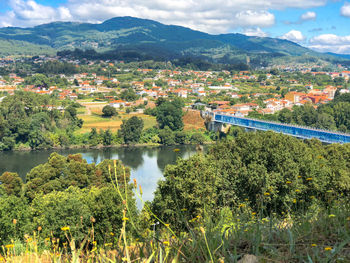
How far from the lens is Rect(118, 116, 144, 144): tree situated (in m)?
21.1

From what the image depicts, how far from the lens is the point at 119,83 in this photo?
1746 inches

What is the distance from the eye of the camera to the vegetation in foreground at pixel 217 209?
126cm

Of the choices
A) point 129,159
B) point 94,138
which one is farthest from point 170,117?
point 129,159

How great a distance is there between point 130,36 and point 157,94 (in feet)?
350

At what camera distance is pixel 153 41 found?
130 m

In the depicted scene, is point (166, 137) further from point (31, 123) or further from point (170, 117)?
point (31, 123)

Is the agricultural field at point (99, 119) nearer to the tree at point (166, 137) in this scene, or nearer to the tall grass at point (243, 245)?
the tree at point (166, 137)

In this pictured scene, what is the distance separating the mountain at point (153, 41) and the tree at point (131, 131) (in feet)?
226

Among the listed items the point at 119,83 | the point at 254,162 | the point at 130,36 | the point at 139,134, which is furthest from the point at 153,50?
the point at 254,162

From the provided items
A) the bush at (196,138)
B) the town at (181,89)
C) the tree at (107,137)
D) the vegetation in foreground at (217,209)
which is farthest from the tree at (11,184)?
the town at (181,89)

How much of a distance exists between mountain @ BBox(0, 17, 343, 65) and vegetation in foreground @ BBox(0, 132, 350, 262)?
82312 mm

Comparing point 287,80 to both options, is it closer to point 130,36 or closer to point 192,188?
point 192,188

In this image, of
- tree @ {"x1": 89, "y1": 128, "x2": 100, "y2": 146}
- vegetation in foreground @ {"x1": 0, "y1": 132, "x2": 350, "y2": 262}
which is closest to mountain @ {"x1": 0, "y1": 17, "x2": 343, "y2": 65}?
tree @ {"x1": 89, "y1": 128, "x2": 100, "y2": 146}

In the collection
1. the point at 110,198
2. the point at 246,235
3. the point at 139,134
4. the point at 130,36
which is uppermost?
the point at 130,36
